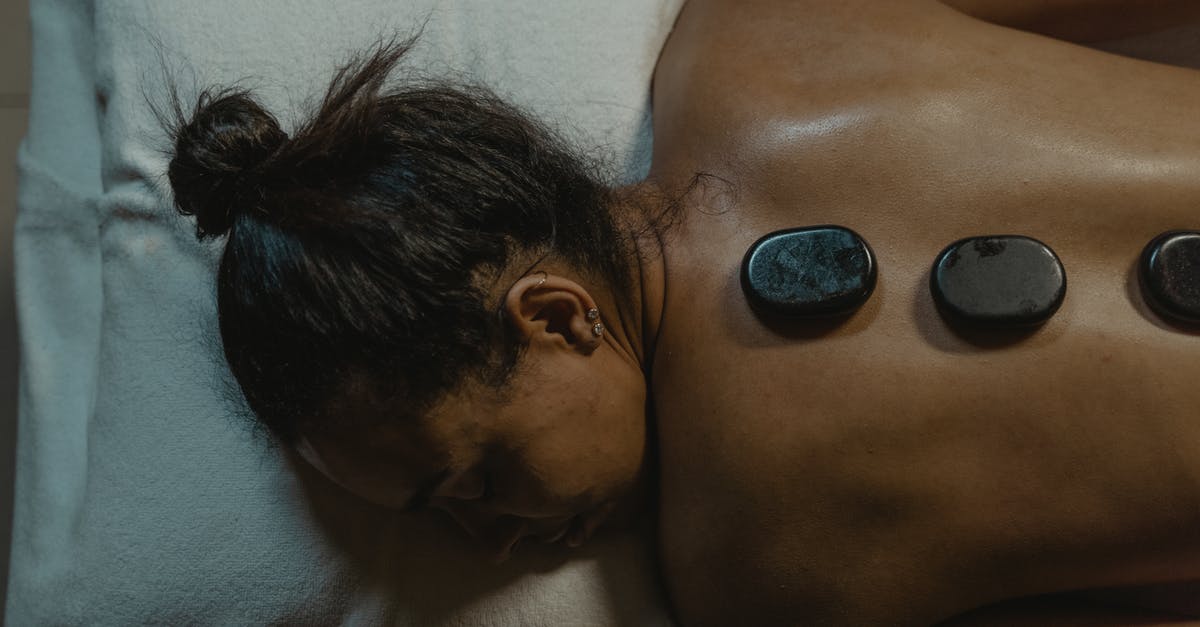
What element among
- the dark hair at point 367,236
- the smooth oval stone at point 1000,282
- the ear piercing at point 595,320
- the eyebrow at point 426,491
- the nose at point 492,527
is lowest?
the nose at point 492,527

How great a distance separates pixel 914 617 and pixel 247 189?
26.8 inches

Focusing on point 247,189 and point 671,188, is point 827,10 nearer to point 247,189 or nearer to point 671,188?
point 671,188

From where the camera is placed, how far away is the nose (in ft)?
2.90

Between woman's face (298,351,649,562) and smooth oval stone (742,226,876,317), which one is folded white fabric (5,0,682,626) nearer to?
woman's face (298,351,649,562)

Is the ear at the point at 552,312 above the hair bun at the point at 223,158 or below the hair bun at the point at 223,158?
below

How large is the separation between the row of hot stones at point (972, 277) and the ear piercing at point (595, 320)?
130 millimetres

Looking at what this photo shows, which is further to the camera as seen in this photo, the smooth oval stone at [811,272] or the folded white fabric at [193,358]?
the folded white fabric at [193,358]

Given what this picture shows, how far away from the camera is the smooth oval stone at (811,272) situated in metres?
0.76

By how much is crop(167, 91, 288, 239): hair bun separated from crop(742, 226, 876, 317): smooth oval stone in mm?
424

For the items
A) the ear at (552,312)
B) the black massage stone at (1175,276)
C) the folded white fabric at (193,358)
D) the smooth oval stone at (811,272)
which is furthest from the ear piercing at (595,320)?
the black massage stone at (1175,276)

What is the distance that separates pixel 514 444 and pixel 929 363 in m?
0.35

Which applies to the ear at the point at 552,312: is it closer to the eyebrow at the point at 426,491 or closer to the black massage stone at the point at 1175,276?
the eyebrow at the point at 426,491

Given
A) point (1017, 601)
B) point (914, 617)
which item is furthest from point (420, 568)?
point (1017, 601)

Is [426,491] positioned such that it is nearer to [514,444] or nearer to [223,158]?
[514,444]
